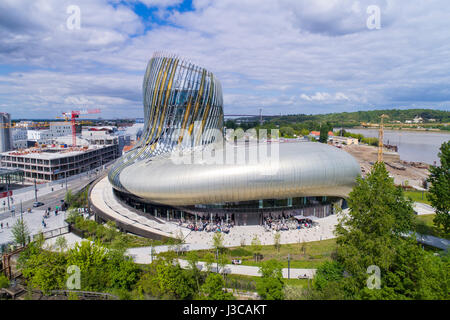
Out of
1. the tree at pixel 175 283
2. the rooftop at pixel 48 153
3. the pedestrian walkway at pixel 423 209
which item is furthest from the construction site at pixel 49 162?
the pedestrian walkway at pixel 423 209

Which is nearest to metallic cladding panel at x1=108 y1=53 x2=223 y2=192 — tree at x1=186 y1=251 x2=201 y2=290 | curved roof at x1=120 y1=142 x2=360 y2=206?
curved roof at x1=120 y1=142 x2=360 y2=206

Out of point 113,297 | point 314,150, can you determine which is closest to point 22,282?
point 113,297

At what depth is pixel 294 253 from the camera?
910 inches

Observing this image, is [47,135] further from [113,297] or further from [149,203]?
[113,297]

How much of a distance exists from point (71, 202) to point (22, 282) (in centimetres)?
2192

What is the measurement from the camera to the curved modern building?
89.1 ft

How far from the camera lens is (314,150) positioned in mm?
30078

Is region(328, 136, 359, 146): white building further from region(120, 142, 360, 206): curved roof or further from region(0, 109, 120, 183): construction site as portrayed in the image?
region(0, 109, 120, 183): construction site

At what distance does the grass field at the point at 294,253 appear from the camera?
21.5m

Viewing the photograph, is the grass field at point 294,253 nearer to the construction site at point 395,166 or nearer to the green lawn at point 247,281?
the green lawn at point 247,281

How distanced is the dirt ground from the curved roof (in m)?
18.4

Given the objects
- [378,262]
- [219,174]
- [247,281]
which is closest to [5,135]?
[219,174]

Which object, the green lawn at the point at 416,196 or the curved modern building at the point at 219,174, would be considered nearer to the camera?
the curved modern building at the point at 219,174

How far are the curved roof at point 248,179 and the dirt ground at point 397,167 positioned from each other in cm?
1843
